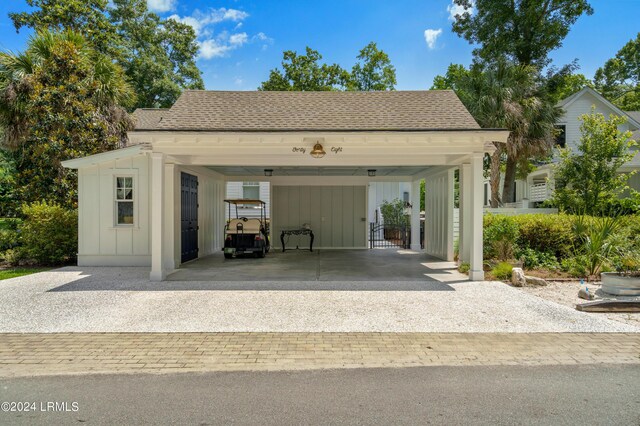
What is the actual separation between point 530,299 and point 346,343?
4038mm

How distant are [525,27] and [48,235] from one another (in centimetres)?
2447

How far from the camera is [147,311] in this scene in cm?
664

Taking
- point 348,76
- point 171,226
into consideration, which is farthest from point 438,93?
point 348,76

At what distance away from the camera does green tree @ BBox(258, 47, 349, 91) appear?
29.4 metres

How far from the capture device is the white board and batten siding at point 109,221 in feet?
36.8

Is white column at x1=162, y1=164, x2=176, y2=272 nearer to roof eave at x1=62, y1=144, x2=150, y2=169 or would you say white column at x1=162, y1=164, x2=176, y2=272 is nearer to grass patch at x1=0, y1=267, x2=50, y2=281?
roof eave at x1=62, y1=144, x2=150, y2=169


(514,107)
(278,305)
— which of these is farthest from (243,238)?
(514,107)

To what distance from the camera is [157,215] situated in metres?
8.85

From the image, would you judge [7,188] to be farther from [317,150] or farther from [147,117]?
[317,150]

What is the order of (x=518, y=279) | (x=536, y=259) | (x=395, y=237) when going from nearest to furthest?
1. (x=518, y=279)
2. (x=536, y=259)
3. (x=395, y=237)

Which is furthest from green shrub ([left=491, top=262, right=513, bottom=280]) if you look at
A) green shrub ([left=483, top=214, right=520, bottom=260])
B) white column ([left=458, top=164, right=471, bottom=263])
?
white column ([left=458, top=164, right=471, bottom=263])

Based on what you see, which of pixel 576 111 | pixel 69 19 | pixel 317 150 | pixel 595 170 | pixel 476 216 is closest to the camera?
pixel 317 150

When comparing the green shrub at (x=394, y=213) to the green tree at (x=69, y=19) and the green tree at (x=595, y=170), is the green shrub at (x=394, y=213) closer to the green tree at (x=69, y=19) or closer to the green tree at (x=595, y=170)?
the green tree at (x=595, y=170)

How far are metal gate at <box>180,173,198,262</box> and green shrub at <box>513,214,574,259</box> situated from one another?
8.85 metres
